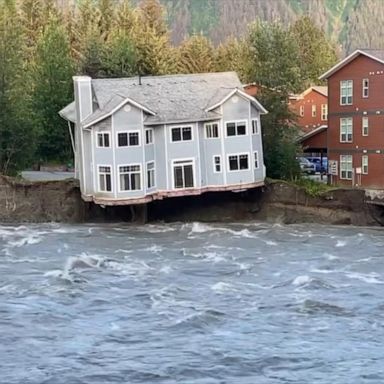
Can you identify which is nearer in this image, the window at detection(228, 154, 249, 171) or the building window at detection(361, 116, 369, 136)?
the window at detection(228, 154, 249, 171)

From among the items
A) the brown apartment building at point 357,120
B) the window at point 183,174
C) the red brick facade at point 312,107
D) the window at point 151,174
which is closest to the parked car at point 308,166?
the brown apartment building at point 357,120

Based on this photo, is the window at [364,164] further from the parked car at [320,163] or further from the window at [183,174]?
the window at [183,174]

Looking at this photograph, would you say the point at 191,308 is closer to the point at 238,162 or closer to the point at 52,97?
the point at 238,162

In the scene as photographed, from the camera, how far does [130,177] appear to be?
183 ft

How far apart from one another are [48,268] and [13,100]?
86.3ft

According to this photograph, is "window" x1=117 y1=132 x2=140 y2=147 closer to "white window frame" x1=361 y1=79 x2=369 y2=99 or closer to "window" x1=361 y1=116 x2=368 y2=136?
"window" x1=361 y1=116 x2=368 y2=136

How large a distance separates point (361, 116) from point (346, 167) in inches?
146

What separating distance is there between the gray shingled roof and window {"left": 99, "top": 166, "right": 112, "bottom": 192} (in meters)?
3.07

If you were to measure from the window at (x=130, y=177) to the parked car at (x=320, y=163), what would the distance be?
62.1 ft

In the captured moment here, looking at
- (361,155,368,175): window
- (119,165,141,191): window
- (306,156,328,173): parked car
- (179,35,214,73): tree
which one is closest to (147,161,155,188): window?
(119,165,141,191): window

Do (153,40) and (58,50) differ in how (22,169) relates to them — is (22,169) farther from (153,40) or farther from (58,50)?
(153,40)

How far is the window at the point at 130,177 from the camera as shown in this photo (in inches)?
2183

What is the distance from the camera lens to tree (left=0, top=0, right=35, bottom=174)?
64.6 meters

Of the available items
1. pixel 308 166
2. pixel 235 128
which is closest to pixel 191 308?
pixel 235 128
